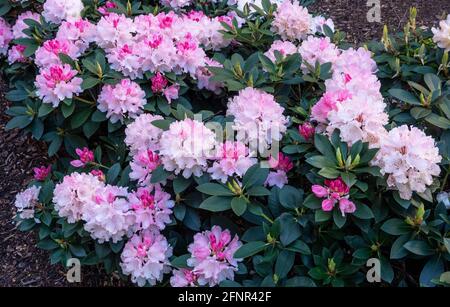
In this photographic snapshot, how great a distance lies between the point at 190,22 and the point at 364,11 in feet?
6.59

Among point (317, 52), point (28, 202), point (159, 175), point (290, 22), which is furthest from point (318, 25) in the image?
point (28, 202)

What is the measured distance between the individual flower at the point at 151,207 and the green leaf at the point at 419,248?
0.76 meters

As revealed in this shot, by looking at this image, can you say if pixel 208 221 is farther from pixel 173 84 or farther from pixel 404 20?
pixel 404 20

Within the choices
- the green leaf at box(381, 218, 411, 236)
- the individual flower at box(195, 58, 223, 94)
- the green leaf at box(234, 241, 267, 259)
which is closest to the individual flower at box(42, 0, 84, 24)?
the individual flower at box(195, 58, 223, 94)

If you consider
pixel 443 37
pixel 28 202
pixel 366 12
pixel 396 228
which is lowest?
pixel 28 202

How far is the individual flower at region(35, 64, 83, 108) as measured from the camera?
2.14 m

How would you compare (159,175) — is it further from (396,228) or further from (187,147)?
(396,228)

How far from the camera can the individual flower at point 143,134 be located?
2020 mm

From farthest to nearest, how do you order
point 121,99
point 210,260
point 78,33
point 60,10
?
1. point 60,10
2. point 78,33
3. point 121,99
4. point 210,260

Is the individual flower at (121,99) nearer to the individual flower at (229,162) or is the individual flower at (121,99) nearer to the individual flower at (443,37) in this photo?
the individual flower at (229,162)

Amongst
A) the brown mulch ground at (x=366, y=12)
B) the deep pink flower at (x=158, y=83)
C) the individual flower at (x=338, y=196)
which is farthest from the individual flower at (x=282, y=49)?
the brown mulch ground at (x=366, y=12)

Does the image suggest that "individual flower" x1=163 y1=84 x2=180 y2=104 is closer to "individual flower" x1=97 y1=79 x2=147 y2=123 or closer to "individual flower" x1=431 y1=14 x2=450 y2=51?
"individual flower" x1=97 y1=79 x2=147 y2=123

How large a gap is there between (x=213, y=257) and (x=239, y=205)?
19 centimetres

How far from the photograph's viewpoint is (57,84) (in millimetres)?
2146
